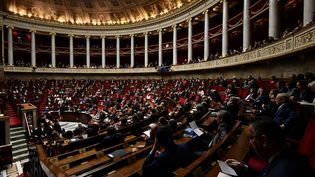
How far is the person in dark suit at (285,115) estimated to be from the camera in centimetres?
347

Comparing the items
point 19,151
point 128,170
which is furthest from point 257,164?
point 19,151

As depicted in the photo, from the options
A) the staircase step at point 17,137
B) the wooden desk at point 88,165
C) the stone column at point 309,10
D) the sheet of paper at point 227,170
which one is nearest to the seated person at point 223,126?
the sheet of paper at point 227,170

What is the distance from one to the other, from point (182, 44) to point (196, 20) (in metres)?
3.12

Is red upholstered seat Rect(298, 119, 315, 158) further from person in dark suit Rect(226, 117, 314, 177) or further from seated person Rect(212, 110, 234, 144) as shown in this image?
person in dark suit Rect(226, 117, 314, 177)

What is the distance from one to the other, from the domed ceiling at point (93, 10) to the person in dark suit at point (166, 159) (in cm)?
2278

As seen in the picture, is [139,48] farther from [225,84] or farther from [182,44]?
[225,84]

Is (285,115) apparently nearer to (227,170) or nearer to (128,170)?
(227,170)

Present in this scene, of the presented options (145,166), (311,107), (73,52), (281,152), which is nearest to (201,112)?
(311,107)

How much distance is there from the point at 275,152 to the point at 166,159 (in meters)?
1.27

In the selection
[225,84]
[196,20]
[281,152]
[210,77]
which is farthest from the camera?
[196,20]

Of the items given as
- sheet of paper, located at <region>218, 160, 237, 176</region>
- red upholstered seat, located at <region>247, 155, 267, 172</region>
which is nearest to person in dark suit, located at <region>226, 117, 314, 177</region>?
sheet of paper, located at <region>218, 160, 237, 176</region>

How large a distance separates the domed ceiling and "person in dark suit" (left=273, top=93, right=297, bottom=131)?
839 inches

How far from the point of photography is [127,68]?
89.7ft

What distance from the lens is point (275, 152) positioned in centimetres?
136
